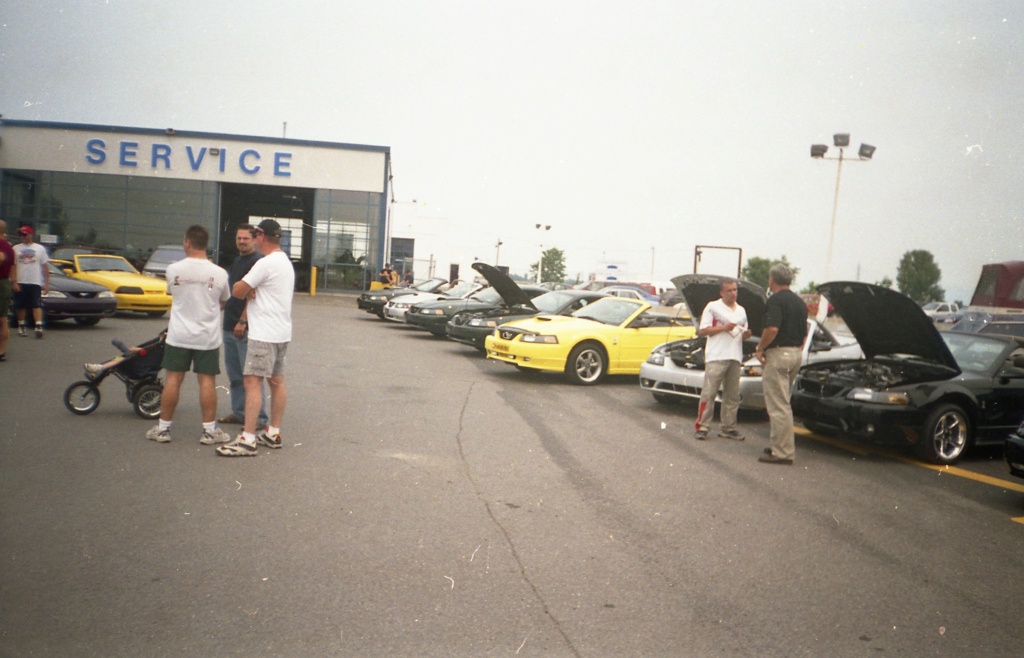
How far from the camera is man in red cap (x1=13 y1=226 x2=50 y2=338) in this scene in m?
12.7

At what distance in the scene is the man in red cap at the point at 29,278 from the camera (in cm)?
1271

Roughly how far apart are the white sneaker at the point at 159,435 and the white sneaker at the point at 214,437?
27 centimetres

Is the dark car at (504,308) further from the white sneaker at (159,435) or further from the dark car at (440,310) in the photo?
the white sneaker at (159,435)

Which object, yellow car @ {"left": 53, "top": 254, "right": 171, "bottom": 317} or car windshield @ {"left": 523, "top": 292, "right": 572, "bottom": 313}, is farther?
yellow car @ {"left": 53, "top": 254, "right": 171, "bottom": 317}

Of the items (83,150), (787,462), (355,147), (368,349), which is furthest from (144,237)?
(787,462)

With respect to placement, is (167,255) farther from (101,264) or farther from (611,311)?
(611,311)

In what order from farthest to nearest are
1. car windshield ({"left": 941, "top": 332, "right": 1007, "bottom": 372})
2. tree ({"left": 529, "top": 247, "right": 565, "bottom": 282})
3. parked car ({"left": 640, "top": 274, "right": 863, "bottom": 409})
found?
tree ({"left": 529, "top": 247, "right": 565, "bottom": 282}), parked car ({"left": 640, "top": 274, "right": 863, "bottom": 409}), car windshield ({"left": 941, "top": 332, "right": 1007, "bottom": 372})

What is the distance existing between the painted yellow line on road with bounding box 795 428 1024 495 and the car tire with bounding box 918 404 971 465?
5.1 inches

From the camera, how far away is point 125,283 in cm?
1759

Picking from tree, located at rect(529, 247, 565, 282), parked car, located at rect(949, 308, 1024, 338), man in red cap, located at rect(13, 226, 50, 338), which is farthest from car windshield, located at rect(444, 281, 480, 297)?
tree, located at rect(529, 247, 565, 282)

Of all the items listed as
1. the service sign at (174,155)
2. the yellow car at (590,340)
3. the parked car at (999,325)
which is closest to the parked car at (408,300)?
the yellow car at (590,340)

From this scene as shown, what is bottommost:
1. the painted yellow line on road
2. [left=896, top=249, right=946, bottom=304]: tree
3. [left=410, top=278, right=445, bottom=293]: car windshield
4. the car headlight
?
the painted yellow line on road

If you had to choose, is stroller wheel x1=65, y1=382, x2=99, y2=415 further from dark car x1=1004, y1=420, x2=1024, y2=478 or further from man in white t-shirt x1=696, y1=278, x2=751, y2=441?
dark car x1=1004, y1=420, x2=1024, y2=478

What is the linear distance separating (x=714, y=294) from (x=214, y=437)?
20.0 ft
